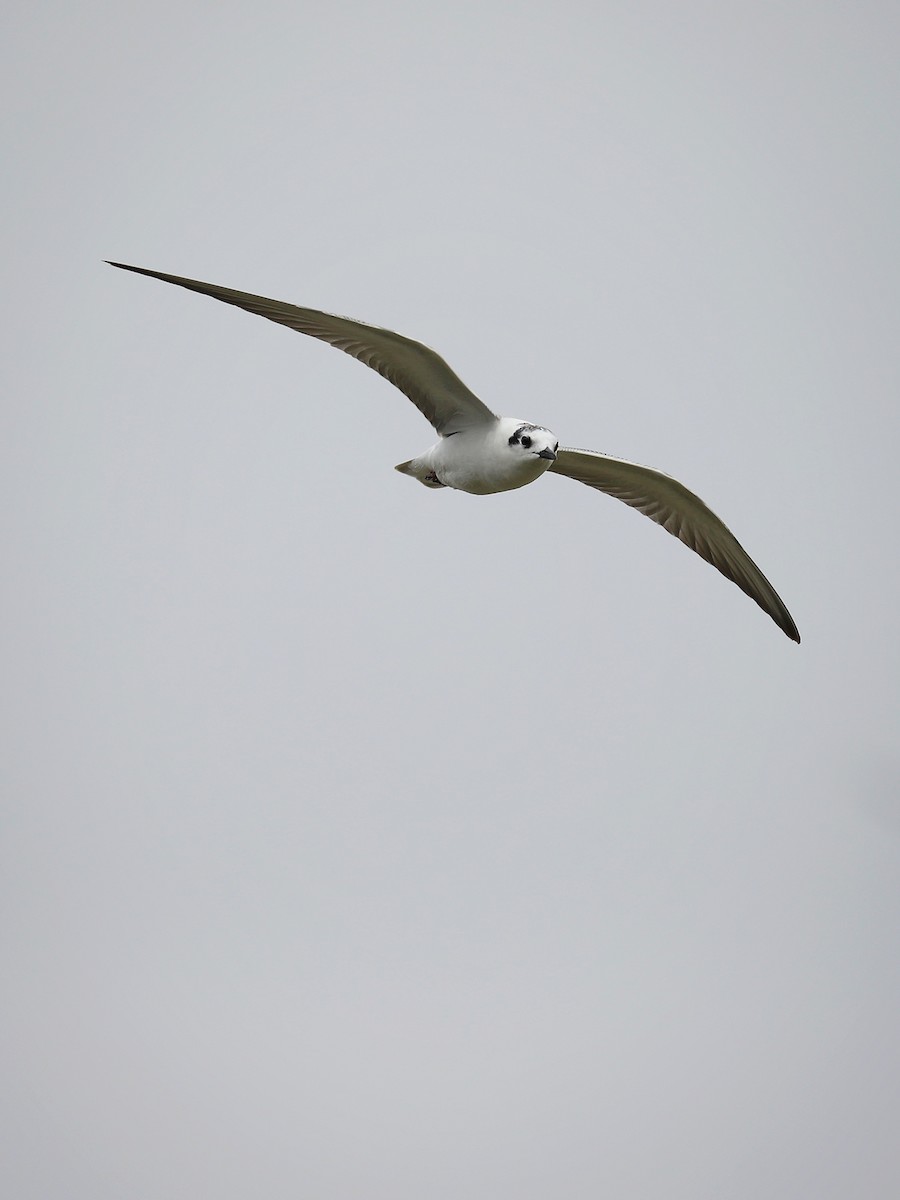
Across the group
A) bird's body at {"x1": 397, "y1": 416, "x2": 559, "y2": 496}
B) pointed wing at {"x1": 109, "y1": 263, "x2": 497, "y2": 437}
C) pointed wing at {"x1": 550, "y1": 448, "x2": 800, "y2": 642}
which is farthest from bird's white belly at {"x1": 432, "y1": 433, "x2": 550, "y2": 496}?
pointed wing at {"x1": 550, "y1": 448, "x2": 800, "y2": 642}

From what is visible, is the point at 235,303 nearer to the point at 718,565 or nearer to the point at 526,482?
the point at 526,482

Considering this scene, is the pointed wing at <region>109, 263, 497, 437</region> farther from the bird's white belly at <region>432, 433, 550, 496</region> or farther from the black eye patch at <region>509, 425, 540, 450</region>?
the black eye patch at <region>509, 425, 540, 450</region>

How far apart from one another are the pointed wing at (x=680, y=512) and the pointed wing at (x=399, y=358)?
836mm

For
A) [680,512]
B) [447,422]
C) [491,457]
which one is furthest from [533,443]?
[680,512]

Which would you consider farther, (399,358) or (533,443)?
(399,358)

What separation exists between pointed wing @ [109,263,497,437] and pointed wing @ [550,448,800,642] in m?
0.84

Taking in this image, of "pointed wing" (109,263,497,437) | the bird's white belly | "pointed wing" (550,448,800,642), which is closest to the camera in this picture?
"pointed wing" (109,263,497,437)

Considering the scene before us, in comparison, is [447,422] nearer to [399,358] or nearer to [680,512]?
[399,358]

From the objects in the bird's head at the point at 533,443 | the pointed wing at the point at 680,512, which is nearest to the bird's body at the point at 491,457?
the bird's head at the point at 533,443

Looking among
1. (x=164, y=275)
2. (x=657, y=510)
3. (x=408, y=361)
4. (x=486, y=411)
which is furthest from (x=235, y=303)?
(x=657, y=510)

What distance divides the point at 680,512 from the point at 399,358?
1996 millimetres

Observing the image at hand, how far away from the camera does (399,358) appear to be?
5.41 meters

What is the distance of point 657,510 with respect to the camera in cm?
677

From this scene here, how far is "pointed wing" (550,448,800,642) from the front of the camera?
6.41m
